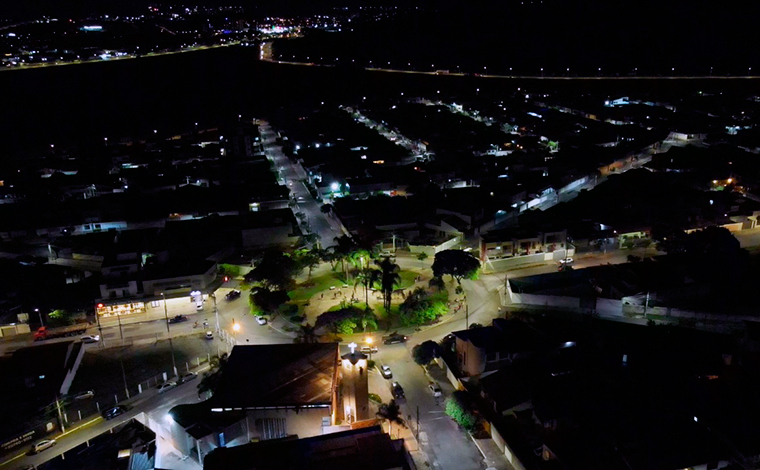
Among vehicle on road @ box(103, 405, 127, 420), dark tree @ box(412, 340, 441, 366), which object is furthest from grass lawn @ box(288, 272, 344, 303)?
vehicle on road @ box(103, 405, 127, 420)

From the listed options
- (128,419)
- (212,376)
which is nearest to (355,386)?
(212,376)

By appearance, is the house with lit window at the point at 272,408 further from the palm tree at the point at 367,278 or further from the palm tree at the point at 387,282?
the palm tree at the point at 367,278

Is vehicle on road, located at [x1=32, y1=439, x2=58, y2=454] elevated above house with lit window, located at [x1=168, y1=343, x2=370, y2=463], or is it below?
below

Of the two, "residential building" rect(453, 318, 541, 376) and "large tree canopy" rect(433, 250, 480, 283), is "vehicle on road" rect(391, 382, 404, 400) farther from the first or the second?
"large tree canopy" rect(433, 250, 480, 283)

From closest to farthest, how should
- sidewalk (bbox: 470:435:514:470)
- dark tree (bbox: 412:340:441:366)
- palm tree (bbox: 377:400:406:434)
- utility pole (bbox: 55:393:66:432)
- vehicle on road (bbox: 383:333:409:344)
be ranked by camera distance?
sidewalk (bbox: 470:435:514:470) < palm tree (bbox: 377:400:406:434) < utility pole (bbox: 55:393:66:432) < dark tree (bbox: 412:340:441:366) < vehicle on road (bbox: 383:333:409:344)

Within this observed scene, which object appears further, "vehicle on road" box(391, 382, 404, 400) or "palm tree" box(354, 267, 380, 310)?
"palm tree" box(354, 267, 380, 310)

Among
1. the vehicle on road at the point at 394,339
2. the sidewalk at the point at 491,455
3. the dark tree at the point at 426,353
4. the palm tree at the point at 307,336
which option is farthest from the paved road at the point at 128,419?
the sidewalk at the point at 491,455

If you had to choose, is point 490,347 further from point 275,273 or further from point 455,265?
point 275,273
